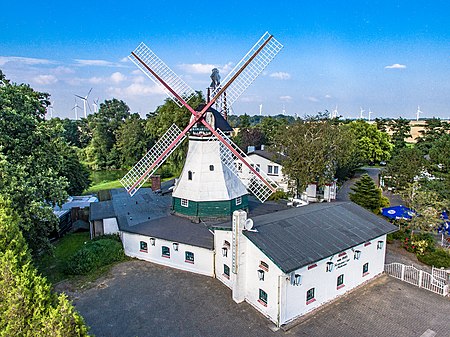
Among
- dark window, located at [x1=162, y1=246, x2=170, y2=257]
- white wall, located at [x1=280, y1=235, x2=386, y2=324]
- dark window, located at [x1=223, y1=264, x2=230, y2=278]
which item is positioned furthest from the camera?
dark window, located at [x1=162, y1=246, x2=170, y2=257]

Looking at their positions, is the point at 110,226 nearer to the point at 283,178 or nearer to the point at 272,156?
the point at 272,156

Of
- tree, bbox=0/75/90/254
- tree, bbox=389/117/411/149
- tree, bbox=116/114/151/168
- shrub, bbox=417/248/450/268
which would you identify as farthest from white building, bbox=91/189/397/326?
tree, bbox=389/117/411/149

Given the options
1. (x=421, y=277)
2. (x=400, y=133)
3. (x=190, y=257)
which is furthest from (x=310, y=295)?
(x=400, y=133)

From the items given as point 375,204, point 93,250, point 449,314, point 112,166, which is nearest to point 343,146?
point 375,204

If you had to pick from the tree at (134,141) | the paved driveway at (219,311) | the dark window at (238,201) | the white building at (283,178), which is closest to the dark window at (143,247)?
the paved driveway at (219,311)

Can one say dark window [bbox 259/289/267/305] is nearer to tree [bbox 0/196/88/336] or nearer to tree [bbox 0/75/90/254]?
tree [bbox 0/196/88/336]

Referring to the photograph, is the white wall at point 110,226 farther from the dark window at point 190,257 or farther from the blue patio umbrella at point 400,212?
the blue patio umbrella at point 400,212
